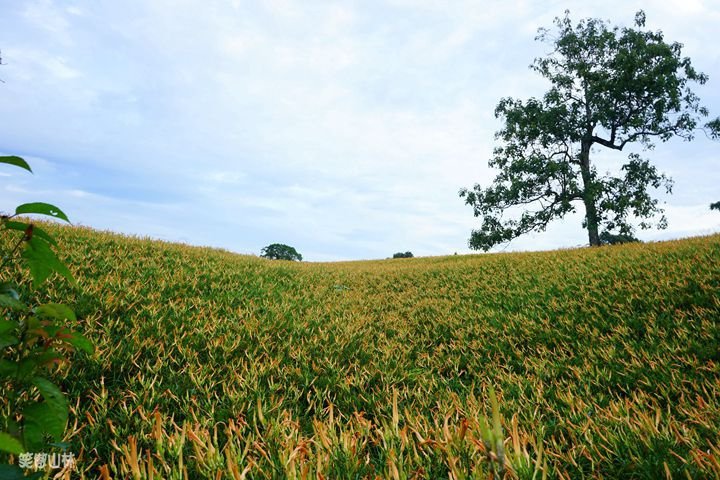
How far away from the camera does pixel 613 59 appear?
19.4 m

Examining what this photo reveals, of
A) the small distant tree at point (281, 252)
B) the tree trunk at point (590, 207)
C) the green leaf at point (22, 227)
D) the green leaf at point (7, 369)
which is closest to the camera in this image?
the green leaf at point (22, 227)

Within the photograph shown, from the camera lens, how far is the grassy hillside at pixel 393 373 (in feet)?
6.42

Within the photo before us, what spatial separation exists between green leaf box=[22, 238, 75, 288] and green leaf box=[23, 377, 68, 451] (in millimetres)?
339

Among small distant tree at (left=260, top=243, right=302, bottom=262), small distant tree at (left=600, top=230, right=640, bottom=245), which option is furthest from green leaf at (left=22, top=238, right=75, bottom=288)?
small distant tree at (left=260, top=243, right=302, bottom=262)

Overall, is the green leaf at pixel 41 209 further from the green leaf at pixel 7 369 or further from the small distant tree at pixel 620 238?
the small distant tree at pixel 620 238

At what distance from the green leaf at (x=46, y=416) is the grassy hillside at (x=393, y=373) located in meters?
0.25

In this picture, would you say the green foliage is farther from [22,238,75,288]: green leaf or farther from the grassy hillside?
the grassy hillside

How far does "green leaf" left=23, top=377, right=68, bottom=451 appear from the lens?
1.17 m

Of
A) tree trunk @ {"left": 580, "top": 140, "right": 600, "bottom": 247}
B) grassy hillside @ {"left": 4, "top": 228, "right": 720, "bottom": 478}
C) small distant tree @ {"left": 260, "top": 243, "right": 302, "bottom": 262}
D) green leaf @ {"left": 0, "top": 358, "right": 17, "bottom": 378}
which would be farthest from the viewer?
small distant tree @ {"left": 260, "top": 243, "right": 302, "bottom": 262}

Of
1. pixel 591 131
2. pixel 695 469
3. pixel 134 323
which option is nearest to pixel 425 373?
pixel 695 469

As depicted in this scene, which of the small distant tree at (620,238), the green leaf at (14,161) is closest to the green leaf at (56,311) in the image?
the green leaf at (14,161)

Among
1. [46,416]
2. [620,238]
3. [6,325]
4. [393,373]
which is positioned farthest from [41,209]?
[620,238]

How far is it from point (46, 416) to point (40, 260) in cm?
52

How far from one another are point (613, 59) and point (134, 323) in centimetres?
2468
